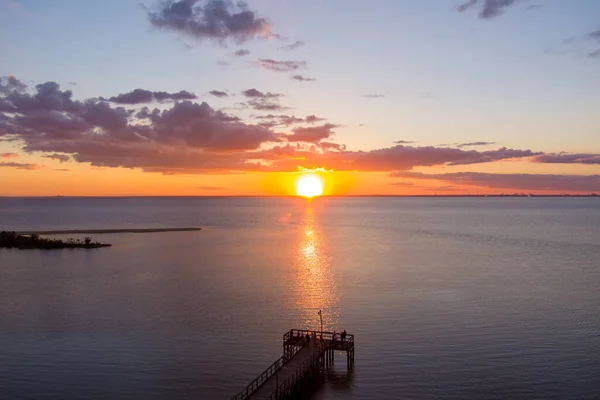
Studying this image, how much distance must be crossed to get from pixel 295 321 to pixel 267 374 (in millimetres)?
18067

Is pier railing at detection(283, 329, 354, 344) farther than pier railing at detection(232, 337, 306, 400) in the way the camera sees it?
Yes

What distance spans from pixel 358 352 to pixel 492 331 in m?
14.9

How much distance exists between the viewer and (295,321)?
55.5 metres

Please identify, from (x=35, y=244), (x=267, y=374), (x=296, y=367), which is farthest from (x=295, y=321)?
(x=35, y=244)

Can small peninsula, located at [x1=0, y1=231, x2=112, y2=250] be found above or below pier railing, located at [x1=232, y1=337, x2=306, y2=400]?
above

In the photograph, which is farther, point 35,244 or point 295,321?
point 35,244

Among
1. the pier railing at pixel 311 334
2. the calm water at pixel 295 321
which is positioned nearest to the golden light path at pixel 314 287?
the calm water at pixel 295 321

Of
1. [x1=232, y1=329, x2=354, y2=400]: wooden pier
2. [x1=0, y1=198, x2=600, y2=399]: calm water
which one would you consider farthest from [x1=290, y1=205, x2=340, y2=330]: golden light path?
[x1=232, y1=329, x2=354, y2=400]: wooden pier

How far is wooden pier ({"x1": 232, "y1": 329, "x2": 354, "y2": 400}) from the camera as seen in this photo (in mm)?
34938

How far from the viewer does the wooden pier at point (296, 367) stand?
115 ft

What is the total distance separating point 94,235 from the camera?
15250 centimetres

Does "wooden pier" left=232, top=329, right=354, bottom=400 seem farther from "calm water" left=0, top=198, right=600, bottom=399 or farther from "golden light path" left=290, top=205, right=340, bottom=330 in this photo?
"golden light path" left=290, top=205, right=340, bottom=330

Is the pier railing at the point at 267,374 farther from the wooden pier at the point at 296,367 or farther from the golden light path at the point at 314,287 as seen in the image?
the golden light path at the point at 314,287

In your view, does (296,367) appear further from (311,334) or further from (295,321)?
(295,321)
